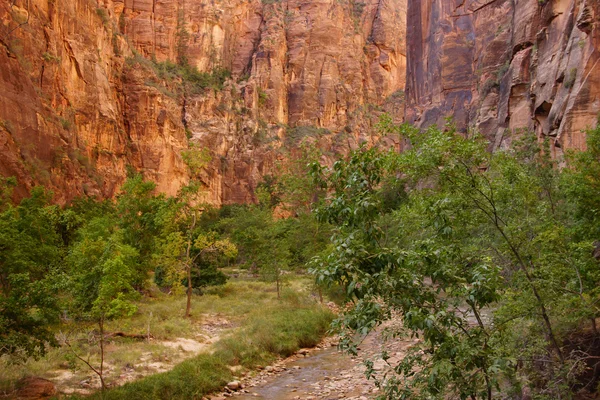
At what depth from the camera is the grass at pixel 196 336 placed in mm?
12969

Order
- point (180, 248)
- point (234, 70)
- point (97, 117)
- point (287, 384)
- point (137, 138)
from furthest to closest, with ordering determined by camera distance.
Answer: point (234, 70)
point (137, 138)
point (97, 117)
point (180, 248)
point (287, 384)

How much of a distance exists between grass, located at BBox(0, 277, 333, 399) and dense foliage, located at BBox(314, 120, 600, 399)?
8044mm

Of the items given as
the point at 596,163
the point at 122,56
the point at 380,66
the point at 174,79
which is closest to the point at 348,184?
the point at 596,163

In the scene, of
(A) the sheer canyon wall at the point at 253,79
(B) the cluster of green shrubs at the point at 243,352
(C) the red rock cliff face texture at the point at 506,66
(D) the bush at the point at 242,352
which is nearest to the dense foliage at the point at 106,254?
(D) the bush at the point at 242,352

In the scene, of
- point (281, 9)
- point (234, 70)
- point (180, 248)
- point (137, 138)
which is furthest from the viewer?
point (281, 9)

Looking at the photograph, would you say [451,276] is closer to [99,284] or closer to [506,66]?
[99,284]

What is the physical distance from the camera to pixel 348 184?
5.77m

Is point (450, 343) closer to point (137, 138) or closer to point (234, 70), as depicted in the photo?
point (137, 138)

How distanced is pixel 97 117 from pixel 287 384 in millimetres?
42886

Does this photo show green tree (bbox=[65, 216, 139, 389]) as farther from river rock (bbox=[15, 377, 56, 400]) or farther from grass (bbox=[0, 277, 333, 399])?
grass (bbox=[0, 277, 333, 399])

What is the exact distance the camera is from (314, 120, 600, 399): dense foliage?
17.6 ft

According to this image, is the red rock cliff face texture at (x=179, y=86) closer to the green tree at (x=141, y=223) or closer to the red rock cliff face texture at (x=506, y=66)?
the green tree at (x=141, y=223)

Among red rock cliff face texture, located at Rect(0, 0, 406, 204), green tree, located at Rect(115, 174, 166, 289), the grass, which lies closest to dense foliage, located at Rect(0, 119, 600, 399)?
the grass

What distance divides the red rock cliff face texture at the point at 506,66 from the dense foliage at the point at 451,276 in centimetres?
123
